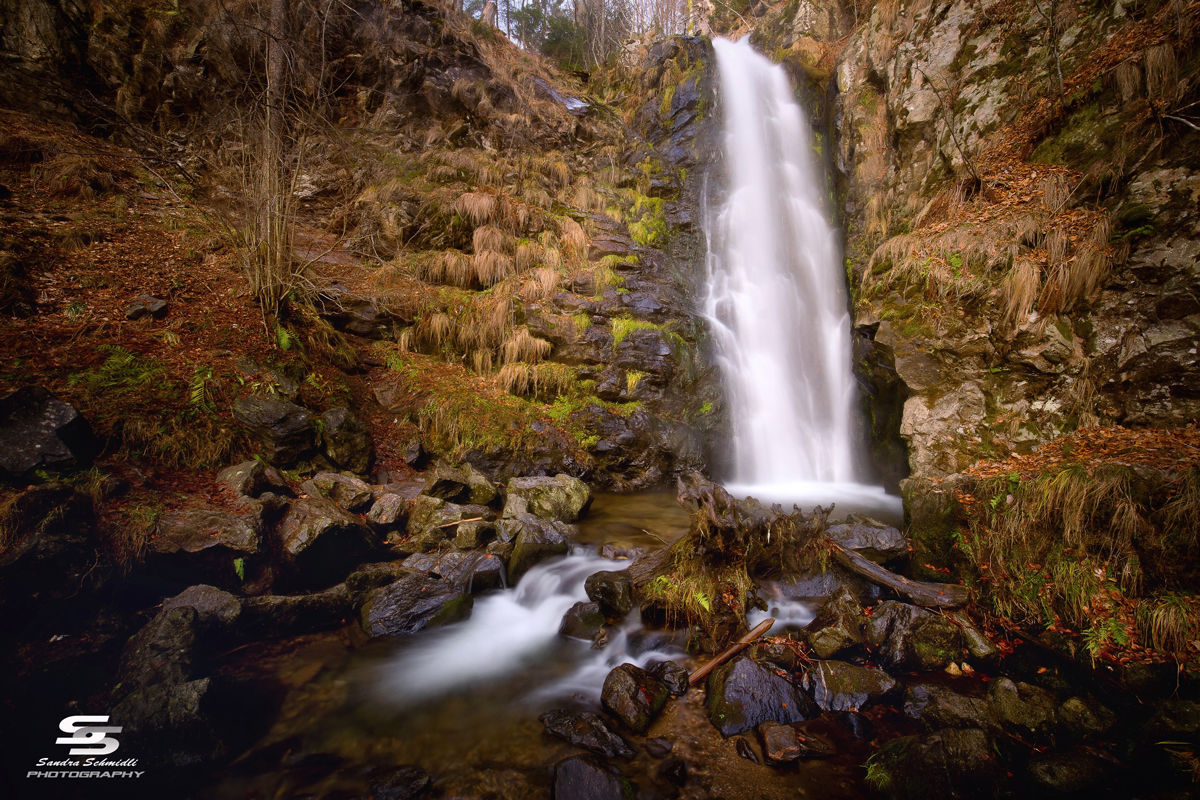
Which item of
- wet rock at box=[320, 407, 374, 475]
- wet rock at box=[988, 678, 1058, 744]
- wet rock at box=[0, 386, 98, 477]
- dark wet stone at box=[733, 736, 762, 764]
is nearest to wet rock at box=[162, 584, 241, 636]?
wet rock at box=[0, 386, 98, 477]

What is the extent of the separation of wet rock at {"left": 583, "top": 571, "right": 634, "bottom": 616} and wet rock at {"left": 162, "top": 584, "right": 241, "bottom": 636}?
2.99 meters

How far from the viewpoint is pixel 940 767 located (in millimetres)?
2535

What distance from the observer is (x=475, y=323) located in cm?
834

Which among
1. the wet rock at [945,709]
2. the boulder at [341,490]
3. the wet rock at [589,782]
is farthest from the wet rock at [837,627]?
the boulder at [341,490]

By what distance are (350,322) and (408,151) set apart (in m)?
6.34

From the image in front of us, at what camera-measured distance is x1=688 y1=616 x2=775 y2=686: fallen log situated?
3.32 m

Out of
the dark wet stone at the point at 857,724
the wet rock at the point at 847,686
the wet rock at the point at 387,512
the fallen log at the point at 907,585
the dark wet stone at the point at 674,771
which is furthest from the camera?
the wet rock at the point at 387,512

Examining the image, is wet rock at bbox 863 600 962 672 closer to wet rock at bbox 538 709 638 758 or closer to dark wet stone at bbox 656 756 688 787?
dark wet stone at bbox 656 756 688 787

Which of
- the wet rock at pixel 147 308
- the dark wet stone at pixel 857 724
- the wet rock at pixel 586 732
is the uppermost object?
the wet rock at pixel 147 308

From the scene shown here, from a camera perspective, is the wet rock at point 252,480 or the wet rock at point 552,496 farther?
the wet rock at point 552,496

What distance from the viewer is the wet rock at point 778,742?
2.71m

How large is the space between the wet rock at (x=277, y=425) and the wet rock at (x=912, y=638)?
6.41m

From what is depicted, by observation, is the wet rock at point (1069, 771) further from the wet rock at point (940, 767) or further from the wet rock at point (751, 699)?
the wet rock at point (751, 699)

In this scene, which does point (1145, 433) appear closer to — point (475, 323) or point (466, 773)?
point (466, 773)
